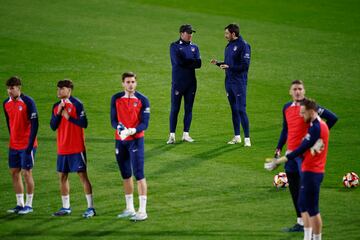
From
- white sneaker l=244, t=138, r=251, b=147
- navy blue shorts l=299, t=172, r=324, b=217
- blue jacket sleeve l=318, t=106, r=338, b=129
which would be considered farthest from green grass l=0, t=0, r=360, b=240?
blue jacket sleeve l=318, t=106, r=338, b=129

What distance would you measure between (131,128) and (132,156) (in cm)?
46

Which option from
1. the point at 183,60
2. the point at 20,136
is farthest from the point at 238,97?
the point at 20,136

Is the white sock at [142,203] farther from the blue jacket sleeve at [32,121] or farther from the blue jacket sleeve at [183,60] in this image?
the blue jacket sleeve at [183,60]

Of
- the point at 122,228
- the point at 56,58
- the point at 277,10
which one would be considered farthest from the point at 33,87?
the point at 277,10

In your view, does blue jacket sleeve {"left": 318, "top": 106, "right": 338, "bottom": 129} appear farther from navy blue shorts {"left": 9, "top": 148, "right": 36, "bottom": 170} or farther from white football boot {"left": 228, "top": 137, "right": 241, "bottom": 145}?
white football boot {"left": 228, "top": 137, "right": 241, "bottom": 145}

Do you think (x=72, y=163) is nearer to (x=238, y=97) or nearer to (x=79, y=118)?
(x=79, y=118)

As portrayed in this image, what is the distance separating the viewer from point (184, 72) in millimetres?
17922

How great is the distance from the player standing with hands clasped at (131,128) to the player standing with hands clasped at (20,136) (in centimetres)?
142

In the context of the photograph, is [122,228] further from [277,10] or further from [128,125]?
[277,10]

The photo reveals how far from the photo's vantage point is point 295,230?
12.1 meters

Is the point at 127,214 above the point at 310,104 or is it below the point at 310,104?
below

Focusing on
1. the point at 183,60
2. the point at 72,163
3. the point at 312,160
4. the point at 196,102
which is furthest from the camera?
the point at 196,102

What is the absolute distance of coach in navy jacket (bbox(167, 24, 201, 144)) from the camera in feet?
58.4

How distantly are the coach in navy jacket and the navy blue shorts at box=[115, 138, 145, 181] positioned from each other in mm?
5214
